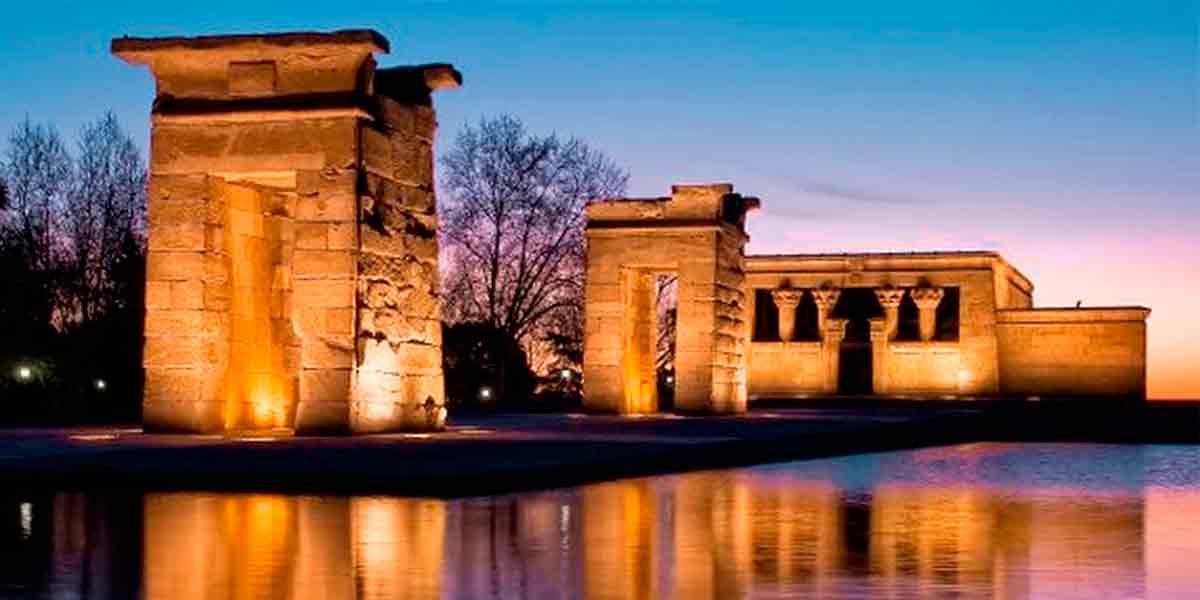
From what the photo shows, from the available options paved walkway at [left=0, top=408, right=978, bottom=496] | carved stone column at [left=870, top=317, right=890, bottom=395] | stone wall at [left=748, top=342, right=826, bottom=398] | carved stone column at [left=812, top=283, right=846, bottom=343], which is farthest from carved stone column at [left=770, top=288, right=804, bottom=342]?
paved walkway at [left=0, top=408, right=978, bottom=496]

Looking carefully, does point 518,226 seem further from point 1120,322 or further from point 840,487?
point 840,487

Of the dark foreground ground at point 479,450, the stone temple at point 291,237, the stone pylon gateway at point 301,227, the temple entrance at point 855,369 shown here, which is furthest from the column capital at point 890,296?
the stone pylon gateway at point 301,227

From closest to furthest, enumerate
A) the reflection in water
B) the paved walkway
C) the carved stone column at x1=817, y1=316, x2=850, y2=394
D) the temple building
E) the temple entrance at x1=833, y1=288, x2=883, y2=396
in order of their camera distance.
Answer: the reflection in water < the paved walkway < the temple building < the carved stone column at x1=817, y1=316, x2=850, y2=394 < the temple entrance at x1=833, y1=288, x2=883, y2=396

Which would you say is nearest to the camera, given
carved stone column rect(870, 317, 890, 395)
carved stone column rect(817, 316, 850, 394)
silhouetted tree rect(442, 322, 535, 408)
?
silhouetted tree rect(442, 322, 535, 408)

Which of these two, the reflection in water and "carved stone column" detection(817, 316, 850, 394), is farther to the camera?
"carved stone column" detection(817, 316, 850, 394)

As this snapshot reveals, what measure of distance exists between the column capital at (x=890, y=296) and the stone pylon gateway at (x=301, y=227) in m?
26.2

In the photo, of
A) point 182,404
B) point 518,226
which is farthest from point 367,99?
point 518,226

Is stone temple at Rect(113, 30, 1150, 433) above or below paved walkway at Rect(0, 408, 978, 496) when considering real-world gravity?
above

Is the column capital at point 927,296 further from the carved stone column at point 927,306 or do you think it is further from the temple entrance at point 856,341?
the temple entrance at point 856,341

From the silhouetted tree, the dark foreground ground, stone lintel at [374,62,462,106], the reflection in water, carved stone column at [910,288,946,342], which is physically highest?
stone lintel at [374,62,462,106]

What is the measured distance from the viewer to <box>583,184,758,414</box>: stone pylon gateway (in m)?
31.4

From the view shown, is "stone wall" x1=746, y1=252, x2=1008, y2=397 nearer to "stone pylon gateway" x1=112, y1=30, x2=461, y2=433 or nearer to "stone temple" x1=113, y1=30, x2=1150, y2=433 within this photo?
"stone temple" x1=113, y1=30, x2=1150, y2=433

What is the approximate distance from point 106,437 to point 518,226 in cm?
2713

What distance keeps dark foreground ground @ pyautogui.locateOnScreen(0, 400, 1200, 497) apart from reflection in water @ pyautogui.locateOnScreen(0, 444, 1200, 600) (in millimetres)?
424
